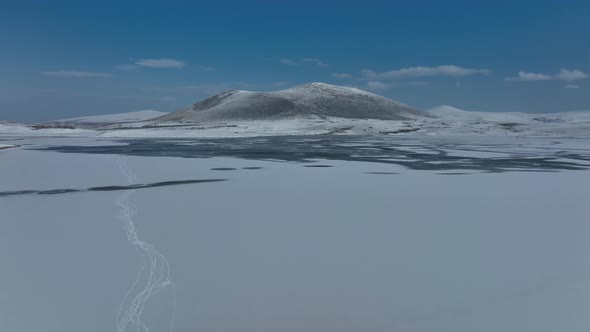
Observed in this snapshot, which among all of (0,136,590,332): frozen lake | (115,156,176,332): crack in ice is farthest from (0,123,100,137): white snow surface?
(115,156,176,332): crack in ice

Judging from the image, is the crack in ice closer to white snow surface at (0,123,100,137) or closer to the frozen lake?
the frozen lake

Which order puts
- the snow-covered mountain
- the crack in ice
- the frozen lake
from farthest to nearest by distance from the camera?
the snow-covered mountain, the frozen lake, the crack in ice

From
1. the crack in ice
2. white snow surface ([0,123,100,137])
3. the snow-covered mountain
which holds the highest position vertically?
the snow-covered mountain

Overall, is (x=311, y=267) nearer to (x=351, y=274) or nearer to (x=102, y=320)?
(x=351, y=274)

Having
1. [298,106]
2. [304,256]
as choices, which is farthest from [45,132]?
[298,106]

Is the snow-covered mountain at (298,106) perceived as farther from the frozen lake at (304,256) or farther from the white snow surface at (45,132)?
the frozen lake at (304,256)

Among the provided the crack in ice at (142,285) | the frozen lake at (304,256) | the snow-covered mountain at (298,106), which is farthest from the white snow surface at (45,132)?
the crack in ice at (142,285)
